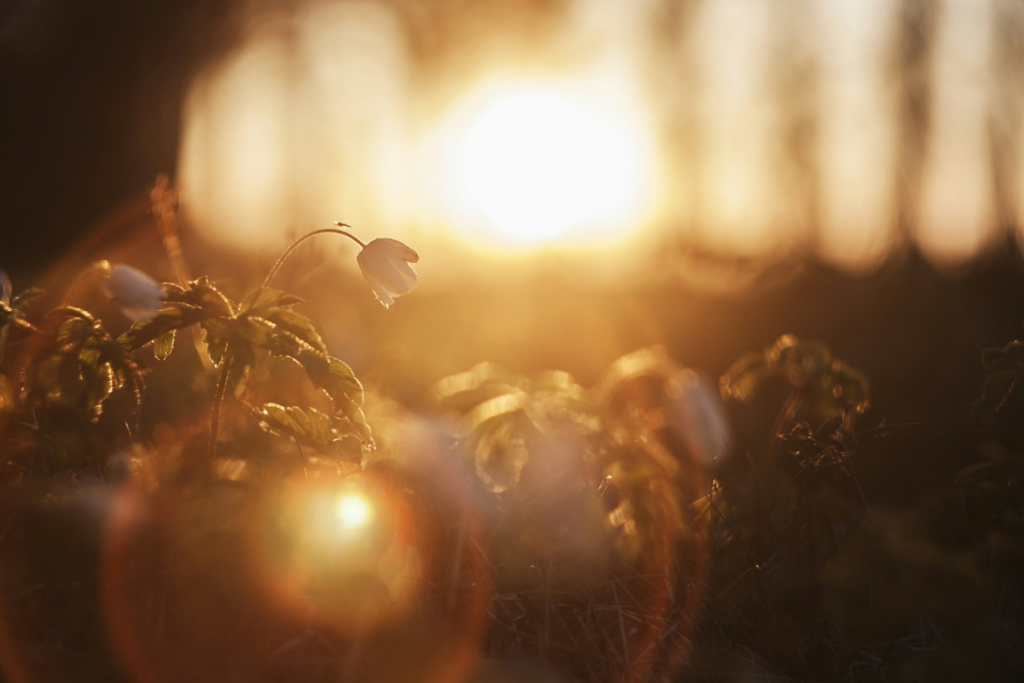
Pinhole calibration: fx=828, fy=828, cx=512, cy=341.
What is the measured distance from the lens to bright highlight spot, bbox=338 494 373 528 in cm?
171

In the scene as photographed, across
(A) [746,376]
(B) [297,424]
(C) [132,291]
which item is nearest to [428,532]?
(B) [297,424]

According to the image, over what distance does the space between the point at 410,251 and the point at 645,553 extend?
3.23ft

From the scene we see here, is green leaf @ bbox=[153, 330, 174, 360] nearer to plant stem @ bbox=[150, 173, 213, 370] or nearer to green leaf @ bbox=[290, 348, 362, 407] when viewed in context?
green leaf @ bbox=[290, 348, 362, 407]

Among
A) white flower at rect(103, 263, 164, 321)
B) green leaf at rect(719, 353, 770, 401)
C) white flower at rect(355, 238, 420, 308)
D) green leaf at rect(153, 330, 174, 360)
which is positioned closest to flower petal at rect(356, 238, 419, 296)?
white flower at rect(355, 238, 420, 308)

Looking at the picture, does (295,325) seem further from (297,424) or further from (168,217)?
(168,217)

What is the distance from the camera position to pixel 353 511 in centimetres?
178

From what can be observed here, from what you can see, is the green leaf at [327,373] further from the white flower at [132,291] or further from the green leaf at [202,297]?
the white flower at [132,291]

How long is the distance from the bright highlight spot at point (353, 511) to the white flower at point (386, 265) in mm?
492

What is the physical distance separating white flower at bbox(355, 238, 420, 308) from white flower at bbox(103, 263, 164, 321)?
0.61 m

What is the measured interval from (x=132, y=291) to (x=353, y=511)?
98cm

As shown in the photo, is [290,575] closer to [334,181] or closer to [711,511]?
[711,511]

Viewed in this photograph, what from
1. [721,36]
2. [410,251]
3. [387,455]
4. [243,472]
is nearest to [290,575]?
[243,472]

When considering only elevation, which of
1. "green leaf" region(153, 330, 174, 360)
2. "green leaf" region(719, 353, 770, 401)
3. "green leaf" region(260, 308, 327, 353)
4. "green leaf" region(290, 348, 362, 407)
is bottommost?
"green leaf" region(290, 348, 362, 407)

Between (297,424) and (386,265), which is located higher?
(386,265)
